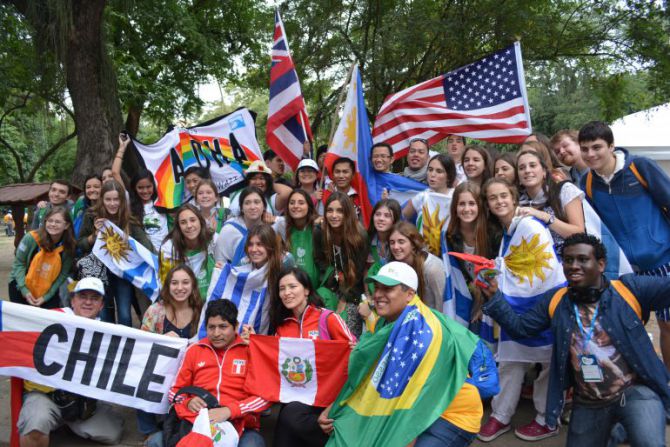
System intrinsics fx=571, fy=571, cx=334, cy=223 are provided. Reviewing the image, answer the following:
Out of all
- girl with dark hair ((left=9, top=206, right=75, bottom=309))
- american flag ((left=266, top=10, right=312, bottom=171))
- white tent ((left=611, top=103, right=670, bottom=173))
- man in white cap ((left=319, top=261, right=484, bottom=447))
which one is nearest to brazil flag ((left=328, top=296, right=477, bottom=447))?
man in white cap ((left=319, top=261, right=484, bottom=447))

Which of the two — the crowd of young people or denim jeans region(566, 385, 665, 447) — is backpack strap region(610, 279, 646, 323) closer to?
the crowd of young people

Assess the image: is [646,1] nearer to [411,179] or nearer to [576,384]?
[411,179]

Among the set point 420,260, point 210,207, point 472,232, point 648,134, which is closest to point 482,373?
point 420,260

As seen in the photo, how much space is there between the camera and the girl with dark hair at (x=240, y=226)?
523cm

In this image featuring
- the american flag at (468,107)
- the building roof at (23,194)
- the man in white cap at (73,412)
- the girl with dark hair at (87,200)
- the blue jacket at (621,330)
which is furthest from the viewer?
the building roof at (23,194)

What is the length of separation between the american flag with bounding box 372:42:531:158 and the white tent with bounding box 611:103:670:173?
7321 millimetres

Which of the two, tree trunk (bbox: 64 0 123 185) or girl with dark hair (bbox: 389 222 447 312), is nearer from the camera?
girl with dark hair (bbox: 389 222 447 312)

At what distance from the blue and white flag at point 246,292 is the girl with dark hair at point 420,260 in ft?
3.73

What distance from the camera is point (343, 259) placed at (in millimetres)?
4895

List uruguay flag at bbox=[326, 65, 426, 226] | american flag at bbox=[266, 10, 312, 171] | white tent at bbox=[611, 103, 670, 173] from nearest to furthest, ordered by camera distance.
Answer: uruguay flag at bbox=[326, 65, 426, 226] → american flag at bbox=[266, 10, 312, 171] → white tent at bbox=[611, 103, 670, 173]

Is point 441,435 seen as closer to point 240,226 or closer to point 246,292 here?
point 246,292

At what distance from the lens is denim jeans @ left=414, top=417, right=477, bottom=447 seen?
10.8 feet

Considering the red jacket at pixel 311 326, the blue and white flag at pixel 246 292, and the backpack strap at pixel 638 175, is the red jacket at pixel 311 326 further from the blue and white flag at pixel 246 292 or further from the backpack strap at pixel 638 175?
the backpack strap at pixel 638 175

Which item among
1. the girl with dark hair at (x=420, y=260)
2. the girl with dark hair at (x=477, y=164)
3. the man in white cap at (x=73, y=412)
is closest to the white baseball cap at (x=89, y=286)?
the man in white cap at (x=73, y=412)
